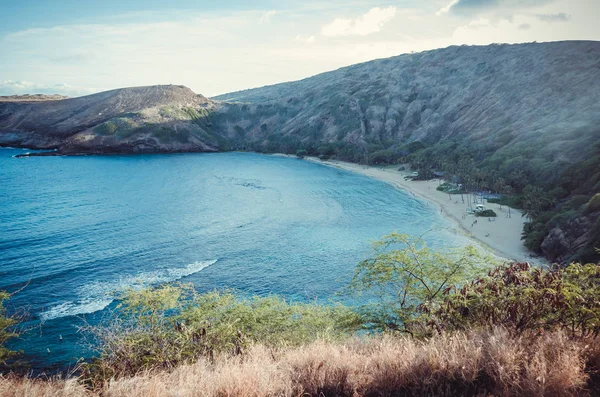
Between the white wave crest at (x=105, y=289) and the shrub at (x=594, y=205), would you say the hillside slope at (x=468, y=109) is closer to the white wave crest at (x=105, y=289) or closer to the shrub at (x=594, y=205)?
the shrub at (x=594, y=205)

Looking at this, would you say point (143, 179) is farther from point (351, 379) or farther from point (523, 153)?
point (351, 379)

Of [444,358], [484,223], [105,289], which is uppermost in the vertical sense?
[444,358]

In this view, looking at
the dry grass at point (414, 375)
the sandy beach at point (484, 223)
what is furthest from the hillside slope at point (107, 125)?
the dry grass at point (414, 375)

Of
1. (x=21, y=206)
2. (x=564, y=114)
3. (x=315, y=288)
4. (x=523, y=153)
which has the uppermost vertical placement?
(x=564, y=114)

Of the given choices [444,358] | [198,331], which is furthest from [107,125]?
[444,358]

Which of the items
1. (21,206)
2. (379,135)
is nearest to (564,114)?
(379,135)

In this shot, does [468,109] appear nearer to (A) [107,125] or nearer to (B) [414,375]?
(B) [414,375]
